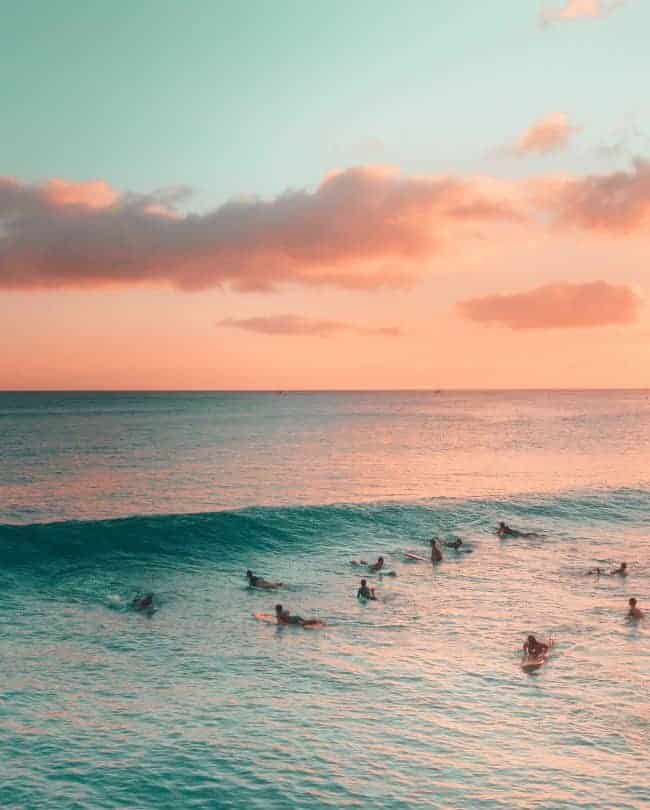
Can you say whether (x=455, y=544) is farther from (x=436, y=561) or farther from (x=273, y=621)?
(x=273, y=621)

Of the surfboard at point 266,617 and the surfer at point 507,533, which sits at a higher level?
the surfer at point 507,533

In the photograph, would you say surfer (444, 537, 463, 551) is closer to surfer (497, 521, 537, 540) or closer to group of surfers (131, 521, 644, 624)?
group of surfers (131, 521, 644, 624)

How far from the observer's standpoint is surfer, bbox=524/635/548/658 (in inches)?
892

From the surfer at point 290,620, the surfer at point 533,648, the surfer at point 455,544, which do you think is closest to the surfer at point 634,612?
the surfer at point 533,648

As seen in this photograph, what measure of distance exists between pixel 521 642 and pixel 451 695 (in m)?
5.17

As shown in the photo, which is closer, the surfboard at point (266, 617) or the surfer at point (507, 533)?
the surfboard at point (266, 617)

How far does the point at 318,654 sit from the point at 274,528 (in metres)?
21.1

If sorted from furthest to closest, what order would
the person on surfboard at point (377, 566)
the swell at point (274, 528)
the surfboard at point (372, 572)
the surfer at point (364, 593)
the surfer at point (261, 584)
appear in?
the swell at point (274, 528), the person on surfboard at point (377, 566), the surfboard at point (372, 572), the surfer at point (261, 584), the surfer at point (364, 593)

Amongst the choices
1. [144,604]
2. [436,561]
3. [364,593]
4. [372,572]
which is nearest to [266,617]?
[364,593]

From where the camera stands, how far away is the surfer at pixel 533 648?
74.3ft

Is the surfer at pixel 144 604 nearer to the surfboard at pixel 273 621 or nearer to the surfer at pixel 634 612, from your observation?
the surfboard at pixel 273 621

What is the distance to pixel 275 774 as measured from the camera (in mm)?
15938

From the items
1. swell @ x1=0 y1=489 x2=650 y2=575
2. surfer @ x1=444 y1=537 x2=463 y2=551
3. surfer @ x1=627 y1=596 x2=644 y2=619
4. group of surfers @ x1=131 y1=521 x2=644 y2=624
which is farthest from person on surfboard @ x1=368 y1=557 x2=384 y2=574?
surfer @ x1=627 y1=596 x2=644 y2=619

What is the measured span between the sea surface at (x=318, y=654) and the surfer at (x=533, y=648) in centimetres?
44
